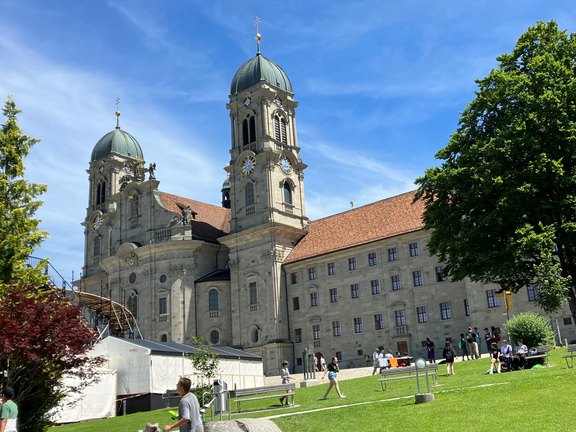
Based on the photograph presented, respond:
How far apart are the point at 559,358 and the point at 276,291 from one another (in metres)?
33.8


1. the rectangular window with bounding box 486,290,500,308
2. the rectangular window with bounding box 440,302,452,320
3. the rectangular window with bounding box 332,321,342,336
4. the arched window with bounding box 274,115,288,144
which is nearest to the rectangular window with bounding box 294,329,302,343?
the rectangular window with bounding box 332,321,342,336

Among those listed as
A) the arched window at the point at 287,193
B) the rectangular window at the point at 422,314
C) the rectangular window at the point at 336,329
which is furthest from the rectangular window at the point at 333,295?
the arched window at the point at 287,193

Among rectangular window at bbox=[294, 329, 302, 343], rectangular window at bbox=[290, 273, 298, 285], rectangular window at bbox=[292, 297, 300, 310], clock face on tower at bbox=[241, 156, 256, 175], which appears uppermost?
clock face on tower at bbox=[241, 156, 256, 175]

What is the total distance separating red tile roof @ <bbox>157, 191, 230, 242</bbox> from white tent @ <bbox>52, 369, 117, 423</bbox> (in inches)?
1156

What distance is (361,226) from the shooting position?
60000 mm

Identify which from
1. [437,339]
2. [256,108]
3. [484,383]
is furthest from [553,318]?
[256,108]

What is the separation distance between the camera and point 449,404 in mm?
17734

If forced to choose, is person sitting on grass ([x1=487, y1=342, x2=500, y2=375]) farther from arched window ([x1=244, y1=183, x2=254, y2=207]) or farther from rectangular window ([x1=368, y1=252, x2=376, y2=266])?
arched window ([x1=244, y1=183, x2=254, y2=207])

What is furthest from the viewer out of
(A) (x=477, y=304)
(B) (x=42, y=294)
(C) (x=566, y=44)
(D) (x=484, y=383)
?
(A) (x=477, y=304)

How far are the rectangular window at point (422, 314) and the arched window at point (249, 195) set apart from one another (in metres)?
21.2

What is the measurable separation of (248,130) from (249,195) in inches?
299

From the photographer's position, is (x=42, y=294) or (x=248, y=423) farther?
(x=42, y=294)

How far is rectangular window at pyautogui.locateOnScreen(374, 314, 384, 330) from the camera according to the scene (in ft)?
178

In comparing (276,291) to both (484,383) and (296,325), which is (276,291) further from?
(484,383)
